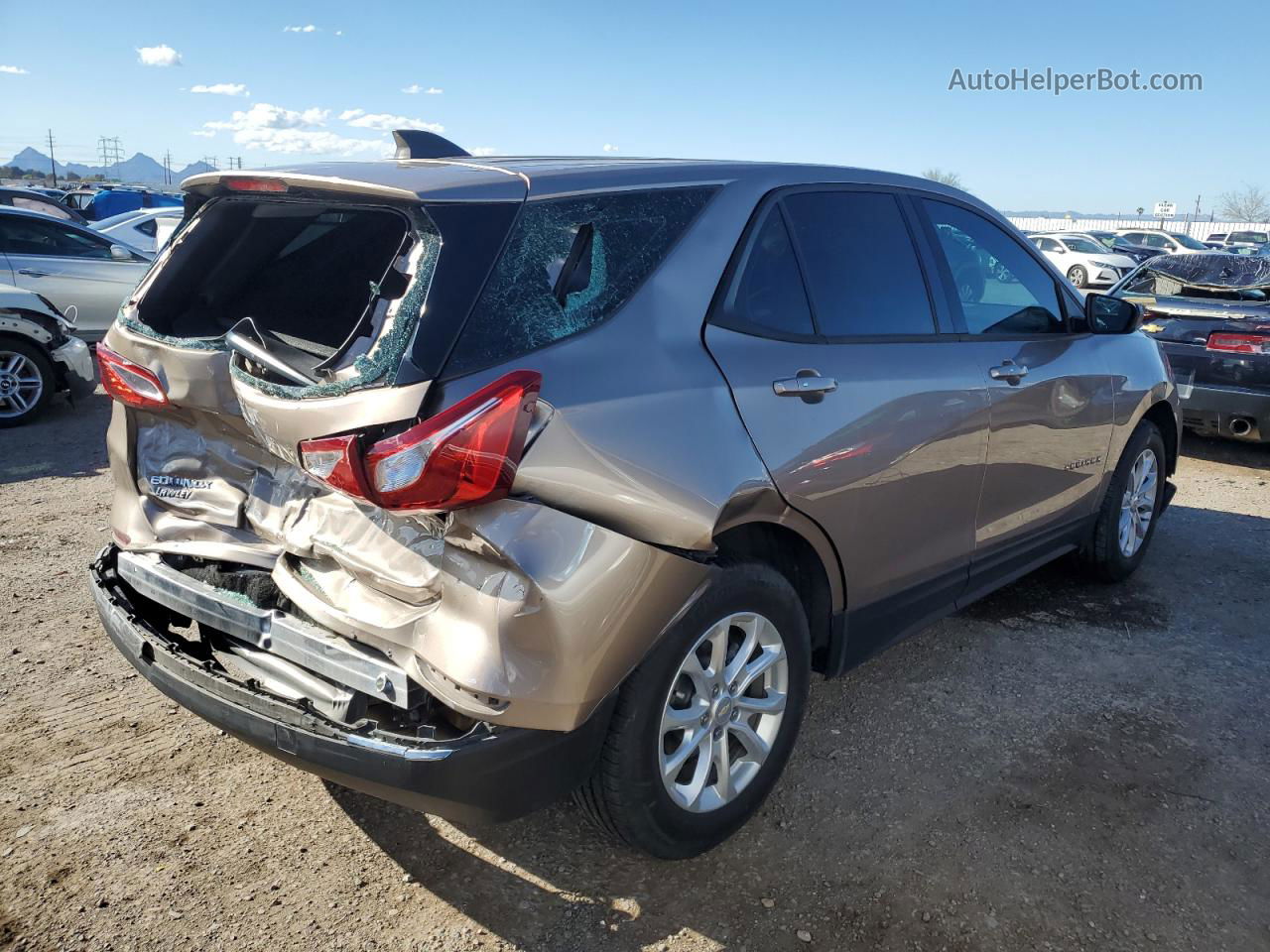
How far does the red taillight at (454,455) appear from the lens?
6.59 ft

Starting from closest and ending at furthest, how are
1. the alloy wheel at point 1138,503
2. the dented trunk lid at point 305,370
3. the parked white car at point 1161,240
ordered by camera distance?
1. the dented trunk lid at point 305,370
2. the alloy wheel at point 1138,503
3. the parked white car at point 1161,240

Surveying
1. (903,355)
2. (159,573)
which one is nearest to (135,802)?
(159,573)

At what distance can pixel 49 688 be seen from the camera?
350cm

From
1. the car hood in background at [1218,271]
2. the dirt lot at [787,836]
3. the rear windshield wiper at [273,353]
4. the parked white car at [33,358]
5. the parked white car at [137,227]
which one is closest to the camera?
the rear windshield wiper at [273,353]

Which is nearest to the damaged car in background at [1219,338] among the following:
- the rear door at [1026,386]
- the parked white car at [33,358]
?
the rear door at [1026,386]

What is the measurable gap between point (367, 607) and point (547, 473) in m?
0.55

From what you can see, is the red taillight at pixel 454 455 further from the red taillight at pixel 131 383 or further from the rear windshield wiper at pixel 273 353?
the red taillight at pixel 131 383

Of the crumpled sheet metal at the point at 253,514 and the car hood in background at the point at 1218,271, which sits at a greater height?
the car hood in background at the point at 1218,271

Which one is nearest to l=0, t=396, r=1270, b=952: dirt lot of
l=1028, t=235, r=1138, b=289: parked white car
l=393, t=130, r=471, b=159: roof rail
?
l=393, t=130, r=471, b=159: roof rail

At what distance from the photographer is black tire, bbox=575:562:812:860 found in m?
2.32

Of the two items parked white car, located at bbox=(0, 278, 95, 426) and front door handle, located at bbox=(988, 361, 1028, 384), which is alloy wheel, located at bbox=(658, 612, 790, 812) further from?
parked white car, located at bbox=(0, 278, 95, 426)

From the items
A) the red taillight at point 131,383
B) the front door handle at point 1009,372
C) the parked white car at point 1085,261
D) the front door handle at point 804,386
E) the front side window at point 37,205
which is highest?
the front door handle at point 804,386

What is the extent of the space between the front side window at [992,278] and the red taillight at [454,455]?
6.78 feet

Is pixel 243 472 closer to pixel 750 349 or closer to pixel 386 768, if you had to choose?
pixel 386 768
